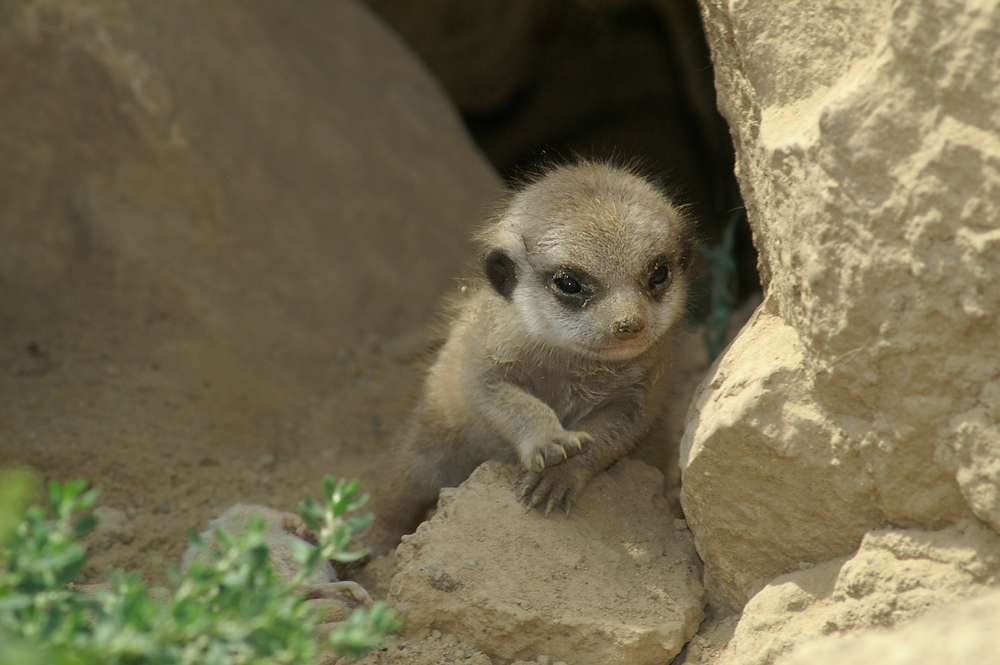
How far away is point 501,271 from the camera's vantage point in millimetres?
3906

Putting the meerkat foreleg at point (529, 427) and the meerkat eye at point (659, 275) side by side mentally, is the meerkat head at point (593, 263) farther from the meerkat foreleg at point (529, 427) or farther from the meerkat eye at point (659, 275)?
the meerkat foreleg at point (529, 427)

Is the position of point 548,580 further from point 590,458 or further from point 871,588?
point 871,588

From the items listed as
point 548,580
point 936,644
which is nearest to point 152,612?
point 936,644

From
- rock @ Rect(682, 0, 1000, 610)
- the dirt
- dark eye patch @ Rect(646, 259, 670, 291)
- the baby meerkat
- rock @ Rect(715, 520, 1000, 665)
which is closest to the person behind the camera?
rock @ Rect(682, 0, 1000, 610)

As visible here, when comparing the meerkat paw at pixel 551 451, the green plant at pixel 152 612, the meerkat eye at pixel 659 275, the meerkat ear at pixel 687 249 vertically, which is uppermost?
the green plant at pixel 152 612

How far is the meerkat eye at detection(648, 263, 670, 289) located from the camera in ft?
12.1

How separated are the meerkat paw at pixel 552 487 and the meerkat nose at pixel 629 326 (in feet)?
2.00

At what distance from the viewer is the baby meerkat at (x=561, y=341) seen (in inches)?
139

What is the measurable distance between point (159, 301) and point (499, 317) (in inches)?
99.7

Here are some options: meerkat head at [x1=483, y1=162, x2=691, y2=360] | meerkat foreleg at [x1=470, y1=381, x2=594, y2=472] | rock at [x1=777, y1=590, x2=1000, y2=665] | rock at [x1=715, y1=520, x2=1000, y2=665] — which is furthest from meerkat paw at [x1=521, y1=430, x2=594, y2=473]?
rock at [x1=777, y1=590, x2=1000, y2=665]

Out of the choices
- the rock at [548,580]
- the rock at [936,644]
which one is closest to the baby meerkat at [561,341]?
the rock at [548,580]

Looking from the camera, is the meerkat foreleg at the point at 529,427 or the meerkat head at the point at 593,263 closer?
the meerkat foreleg at the point at 529,427

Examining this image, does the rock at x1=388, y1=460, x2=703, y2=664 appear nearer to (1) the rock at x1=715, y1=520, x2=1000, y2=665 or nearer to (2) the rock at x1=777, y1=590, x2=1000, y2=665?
(1) the rock at x1=715, y1=520, x2=1000, y2=665

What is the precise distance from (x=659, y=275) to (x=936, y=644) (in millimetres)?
2188
